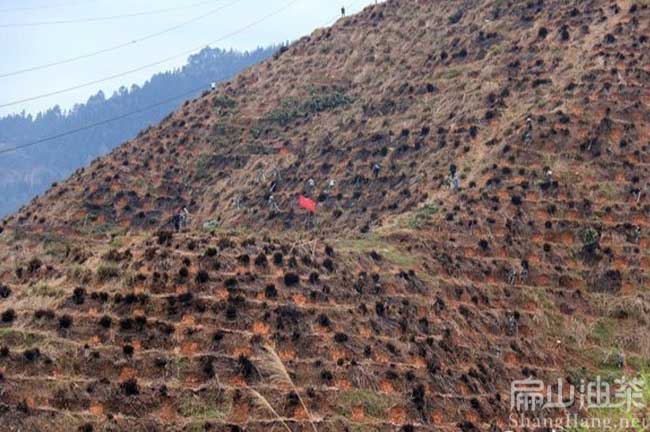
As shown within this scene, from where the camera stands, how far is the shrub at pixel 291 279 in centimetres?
3497

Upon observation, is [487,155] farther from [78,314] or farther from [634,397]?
[634,397]

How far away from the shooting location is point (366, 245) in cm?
4144

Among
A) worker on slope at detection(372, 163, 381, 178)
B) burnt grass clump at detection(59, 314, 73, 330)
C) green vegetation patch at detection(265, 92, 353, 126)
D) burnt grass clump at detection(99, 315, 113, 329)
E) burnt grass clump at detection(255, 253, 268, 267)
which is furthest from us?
green vegetation patch at detection(265, 92, 353, 126)

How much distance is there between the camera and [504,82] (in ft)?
196

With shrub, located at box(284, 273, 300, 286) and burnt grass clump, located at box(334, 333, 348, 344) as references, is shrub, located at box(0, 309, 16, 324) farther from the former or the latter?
burnt grass clump, located at box(334, 333, 348, 344)

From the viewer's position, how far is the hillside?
30.0m

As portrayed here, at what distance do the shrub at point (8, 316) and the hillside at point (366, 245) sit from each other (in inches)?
2.1

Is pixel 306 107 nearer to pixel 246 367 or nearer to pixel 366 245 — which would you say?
pixel 366 245

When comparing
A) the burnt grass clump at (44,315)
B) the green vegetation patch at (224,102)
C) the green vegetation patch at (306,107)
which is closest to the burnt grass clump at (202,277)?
the burnt grass clump at (44,315)

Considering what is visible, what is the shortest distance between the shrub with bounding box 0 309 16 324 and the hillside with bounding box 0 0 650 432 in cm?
5

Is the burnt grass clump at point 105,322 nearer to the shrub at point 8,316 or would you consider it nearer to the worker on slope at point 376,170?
the shrub at point 8,316

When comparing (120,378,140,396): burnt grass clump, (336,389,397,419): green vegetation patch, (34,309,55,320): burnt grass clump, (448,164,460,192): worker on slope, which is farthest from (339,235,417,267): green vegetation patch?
(34,309,55,320): burnt grass clump

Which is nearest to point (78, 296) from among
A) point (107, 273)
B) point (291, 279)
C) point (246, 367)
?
point (107, 273)

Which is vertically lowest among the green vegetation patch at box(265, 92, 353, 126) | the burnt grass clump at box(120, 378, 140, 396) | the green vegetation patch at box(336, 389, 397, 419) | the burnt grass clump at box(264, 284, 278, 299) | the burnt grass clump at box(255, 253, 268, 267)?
the green vegetation patch at box(336, 389, 397, 419)
